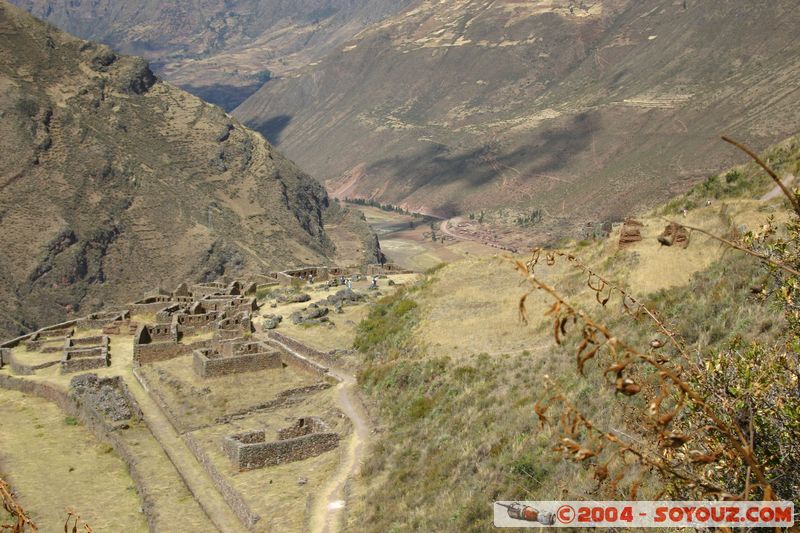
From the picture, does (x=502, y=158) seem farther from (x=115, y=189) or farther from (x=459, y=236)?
(x=115, y=189)

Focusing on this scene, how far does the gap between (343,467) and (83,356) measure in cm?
2176

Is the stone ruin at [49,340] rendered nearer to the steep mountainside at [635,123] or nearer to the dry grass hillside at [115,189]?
the dry grass hillside at [115,189]

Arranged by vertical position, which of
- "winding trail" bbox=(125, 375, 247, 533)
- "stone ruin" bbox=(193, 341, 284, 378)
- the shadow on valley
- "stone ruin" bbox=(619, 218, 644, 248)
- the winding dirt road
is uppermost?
the shadow on valley

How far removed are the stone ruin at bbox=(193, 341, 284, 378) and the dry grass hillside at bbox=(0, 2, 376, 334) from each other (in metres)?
37.4

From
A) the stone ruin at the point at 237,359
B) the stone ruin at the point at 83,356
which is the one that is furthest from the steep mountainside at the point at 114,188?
the stone ruin at the point at 237,359

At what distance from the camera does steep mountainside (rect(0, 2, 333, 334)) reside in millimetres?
73625

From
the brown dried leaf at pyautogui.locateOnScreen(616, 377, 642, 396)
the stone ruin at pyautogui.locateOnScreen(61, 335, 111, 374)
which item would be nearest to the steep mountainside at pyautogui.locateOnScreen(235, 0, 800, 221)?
the stone ruin at pyautogui.locateOnScreen(61, 335, 111, 374)

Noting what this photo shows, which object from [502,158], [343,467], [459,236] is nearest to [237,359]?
[343,467]

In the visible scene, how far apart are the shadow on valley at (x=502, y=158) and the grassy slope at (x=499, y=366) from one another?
124 m

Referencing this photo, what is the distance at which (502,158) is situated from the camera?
17138 centimetres

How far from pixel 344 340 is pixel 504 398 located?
52.7ft

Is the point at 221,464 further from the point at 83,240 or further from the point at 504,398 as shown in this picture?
the point at 83,240

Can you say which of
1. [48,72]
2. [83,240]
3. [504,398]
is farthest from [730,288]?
[48,72]

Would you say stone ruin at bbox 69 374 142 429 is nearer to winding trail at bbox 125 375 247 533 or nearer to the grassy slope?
winding trail at bbox 125 375 247 533
